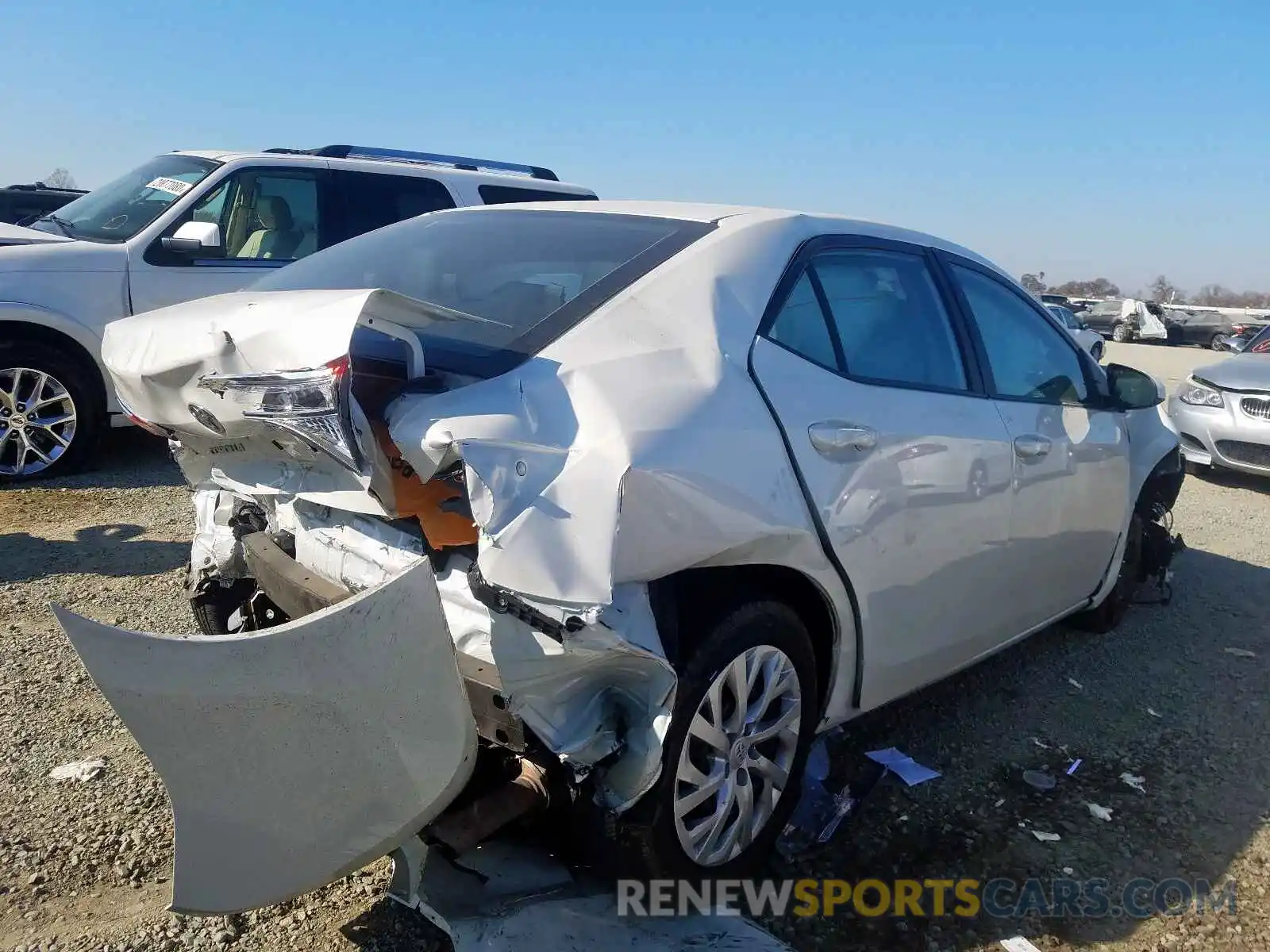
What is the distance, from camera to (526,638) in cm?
208

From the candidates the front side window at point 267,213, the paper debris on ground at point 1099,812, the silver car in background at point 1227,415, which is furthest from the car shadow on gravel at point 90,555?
the silver car in background at point 1227,415

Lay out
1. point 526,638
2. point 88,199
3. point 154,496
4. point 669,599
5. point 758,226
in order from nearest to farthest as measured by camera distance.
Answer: point 526,638
point 669,599
point 758,226
point 154,496
point 88,199

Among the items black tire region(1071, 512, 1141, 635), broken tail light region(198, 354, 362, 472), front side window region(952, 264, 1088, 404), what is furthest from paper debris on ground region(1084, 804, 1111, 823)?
broken tail light region(198, 354, 362, 472)

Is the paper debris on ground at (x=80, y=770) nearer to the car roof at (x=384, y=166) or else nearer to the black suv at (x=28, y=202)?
the car roof at (x=384, y=166)

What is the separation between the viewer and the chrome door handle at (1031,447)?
350 centimetres

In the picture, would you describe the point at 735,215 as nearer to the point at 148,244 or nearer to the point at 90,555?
the point at 90,555

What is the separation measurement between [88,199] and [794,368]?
21.6ft

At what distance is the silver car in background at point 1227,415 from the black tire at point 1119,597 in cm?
404

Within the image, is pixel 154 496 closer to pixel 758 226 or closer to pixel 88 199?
pixel 88 199

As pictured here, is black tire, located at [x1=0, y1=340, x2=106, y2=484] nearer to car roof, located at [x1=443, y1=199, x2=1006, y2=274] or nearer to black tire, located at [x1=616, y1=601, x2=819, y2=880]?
car roof, located at [x1=443, y1=199, x2=1006, y2=274]

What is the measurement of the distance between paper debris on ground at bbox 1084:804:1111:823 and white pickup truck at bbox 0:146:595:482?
14.8ft

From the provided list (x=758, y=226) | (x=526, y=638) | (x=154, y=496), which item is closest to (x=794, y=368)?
(x=758, y=226)

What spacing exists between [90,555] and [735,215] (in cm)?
376

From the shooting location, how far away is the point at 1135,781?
3531 mm
